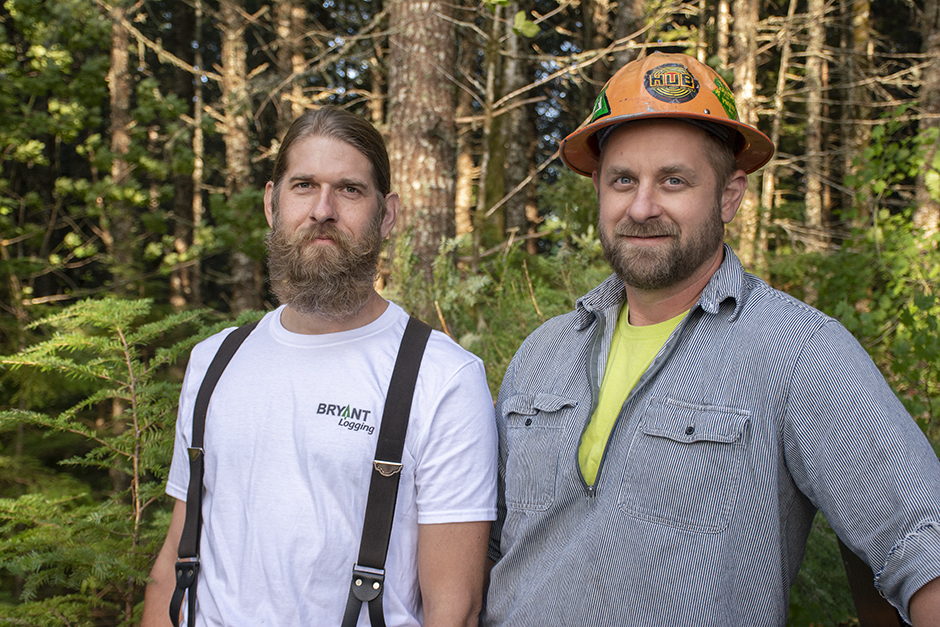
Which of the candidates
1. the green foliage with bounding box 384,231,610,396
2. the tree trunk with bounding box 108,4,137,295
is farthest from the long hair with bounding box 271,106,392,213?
the tree trunk with bounding box 108,4,137,295

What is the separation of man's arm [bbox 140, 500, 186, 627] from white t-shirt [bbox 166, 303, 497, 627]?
18 cm

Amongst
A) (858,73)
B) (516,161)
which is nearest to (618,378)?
(516,161)

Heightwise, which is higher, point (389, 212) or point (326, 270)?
point (389, 212)

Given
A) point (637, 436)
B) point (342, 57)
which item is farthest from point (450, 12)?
point (637, 436)

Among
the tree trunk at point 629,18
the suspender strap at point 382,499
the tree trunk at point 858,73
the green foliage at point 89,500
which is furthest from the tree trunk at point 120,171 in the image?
the tree trunk at point 858,73

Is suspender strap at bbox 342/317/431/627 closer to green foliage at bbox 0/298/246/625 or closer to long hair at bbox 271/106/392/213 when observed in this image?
long hair at bbox 271/106/392/213

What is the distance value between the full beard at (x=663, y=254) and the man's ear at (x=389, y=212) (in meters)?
0.85

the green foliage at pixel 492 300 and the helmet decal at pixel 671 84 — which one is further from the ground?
the helmet decal at pixel 671 84

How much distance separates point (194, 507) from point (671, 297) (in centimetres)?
169

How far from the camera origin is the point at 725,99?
2.13 m

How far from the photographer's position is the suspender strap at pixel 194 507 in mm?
2172

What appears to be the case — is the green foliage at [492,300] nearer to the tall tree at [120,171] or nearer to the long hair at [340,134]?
the long hair at [340,134]

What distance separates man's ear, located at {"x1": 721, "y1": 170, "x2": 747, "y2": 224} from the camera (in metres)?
2.20

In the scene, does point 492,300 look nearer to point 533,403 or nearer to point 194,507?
point 533,403
